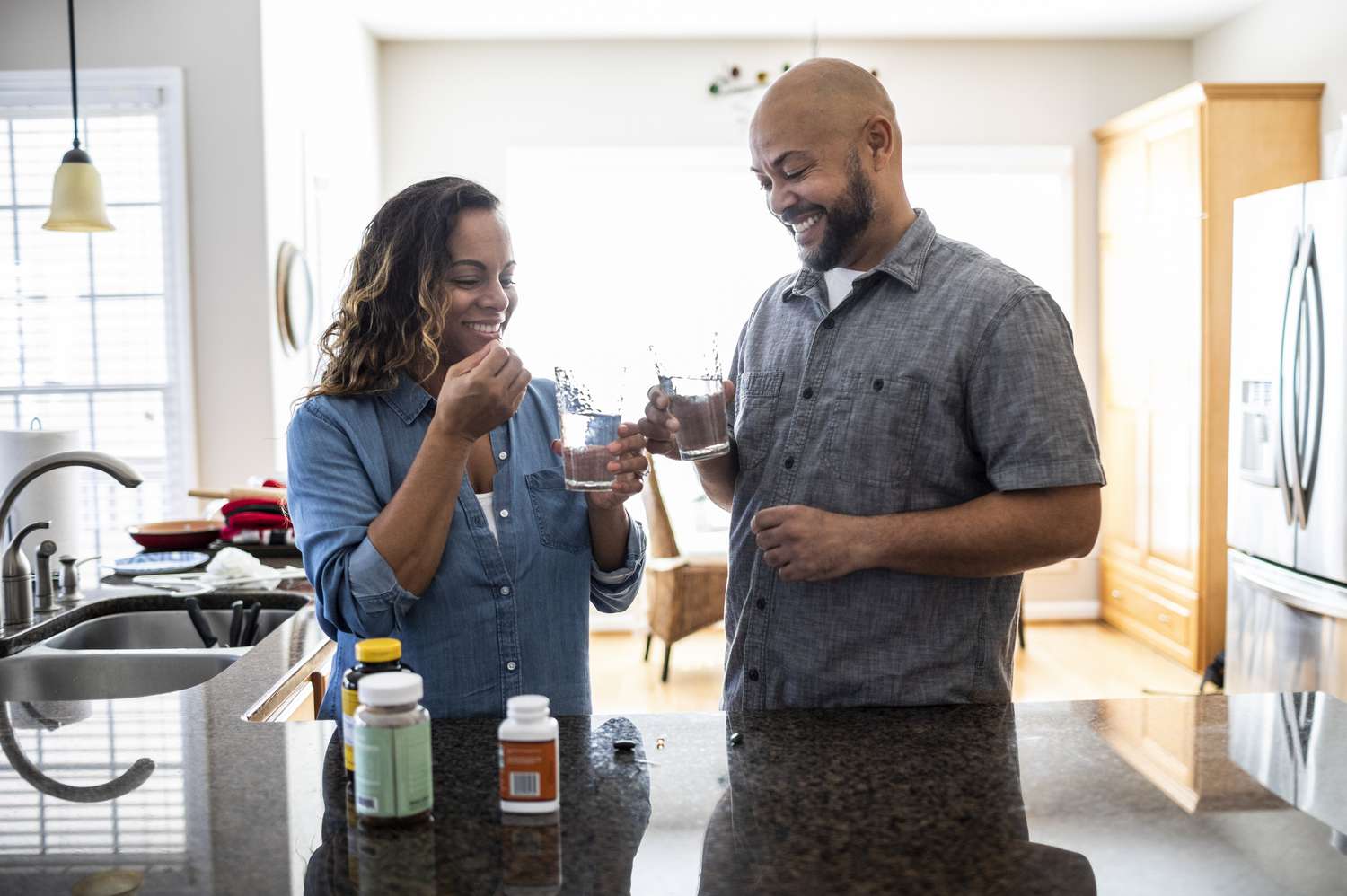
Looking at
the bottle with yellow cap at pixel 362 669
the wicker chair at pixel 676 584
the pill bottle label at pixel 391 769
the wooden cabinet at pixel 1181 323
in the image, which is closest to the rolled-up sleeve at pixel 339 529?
the bottle with yellow cap at pixel 362 669

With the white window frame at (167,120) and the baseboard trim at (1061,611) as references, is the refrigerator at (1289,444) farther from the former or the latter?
the white window frame at (167,120)

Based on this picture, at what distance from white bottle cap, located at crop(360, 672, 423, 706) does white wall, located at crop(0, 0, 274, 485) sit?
357 centimetres

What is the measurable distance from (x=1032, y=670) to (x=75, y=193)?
4.14 m

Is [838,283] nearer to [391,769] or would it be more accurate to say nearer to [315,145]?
[391,769]

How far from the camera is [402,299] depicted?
4.89 feet

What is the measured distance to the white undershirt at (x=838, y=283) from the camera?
5.55ft

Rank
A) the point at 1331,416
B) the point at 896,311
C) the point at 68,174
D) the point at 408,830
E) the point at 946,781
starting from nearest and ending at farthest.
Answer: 1. the point at 408,830
2. the point at 946,781
3. the point at 896,311
4. the point at 68,174
5. the point at 1331,416

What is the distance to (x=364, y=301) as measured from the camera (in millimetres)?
1490

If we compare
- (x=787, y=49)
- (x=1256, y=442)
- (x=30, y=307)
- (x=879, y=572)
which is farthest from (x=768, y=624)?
(x=787, y=49)

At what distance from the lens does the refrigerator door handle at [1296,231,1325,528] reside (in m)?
3.57

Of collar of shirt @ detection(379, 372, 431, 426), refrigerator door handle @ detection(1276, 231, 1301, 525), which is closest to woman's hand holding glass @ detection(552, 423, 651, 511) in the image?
collar of shirt @ detection(379, 372, 431, 426)

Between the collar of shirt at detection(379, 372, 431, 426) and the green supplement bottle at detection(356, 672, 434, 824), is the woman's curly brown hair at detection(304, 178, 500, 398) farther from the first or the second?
the green supplement bottle at detection(356, 672, 434, 824)

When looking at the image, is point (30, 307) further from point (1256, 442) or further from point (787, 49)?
point (1256, 442)

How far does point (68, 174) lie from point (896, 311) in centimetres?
267
